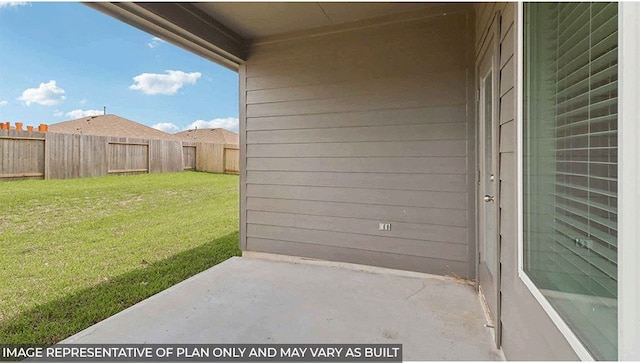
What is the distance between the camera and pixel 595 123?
31.8 inches

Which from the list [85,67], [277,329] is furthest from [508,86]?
[85,67]

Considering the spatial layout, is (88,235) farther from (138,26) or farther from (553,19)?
(553,19)

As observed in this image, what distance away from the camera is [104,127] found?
39.3 feet

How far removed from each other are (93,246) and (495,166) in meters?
4.54

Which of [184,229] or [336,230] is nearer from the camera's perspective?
[336,230]

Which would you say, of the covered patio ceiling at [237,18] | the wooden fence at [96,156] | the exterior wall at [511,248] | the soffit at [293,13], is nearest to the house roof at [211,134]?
the wooden fence at [96,156]

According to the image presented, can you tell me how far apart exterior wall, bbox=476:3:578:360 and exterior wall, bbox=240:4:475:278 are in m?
1.20

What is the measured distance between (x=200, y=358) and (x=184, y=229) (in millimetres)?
3423

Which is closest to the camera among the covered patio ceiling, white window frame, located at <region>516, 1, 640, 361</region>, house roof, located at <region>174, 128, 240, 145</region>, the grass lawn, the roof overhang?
white window frame, located at <region>516, 1, 640, 361</region>

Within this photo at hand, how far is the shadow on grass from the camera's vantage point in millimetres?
2111

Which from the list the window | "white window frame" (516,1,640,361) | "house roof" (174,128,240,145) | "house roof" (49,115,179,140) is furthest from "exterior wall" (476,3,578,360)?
"house roof" (174,128,240,145)

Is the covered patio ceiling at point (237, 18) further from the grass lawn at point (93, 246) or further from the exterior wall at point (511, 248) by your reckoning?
the grass lawn at point (93, 246)

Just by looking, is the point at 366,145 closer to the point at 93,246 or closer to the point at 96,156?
the point at 93,246
